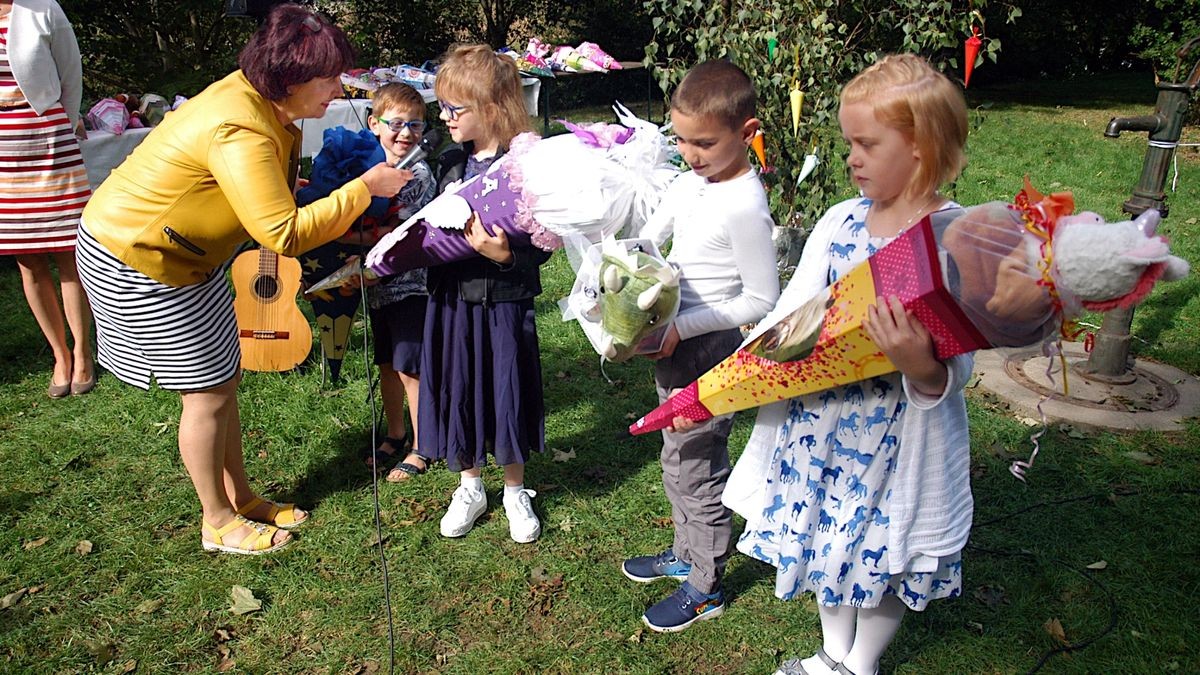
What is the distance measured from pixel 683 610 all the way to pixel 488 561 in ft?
2.47

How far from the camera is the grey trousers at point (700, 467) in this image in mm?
2523

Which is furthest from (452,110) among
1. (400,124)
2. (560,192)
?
(560,192)

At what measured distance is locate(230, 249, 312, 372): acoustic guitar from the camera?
417 cm

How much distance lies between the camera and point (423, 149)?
2752 millimetres

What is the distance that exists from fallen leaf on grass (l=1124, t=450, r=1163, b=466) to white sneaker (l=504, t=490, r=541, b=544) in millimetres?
2476

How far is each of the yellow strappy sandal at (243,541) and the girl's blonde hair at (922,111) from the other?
8.22 ft

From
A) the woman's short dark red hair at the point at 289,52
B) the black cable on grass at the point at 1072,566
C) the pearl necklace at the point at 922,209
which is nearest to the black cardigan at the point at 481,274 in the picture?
the woman's short dark red hair at the point at 289,52

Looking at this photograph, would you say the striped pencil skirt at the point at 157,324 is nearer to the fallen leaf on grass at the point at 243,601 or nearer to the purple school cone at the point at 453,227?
the purple school cone at the point at 453,227

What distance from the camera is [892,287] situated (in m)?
1.65

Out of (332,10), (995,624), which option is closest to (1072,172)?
(995,624)

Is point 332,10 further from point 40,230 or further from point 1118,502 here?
point 1118,502

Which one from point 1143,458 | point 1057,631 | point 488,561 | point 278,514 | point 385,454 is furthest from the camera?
point 385,454

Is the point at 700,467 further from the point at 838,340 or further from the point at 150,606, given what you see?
the point at 150,606

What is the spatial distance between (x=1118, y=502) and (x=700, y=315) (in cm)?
208
